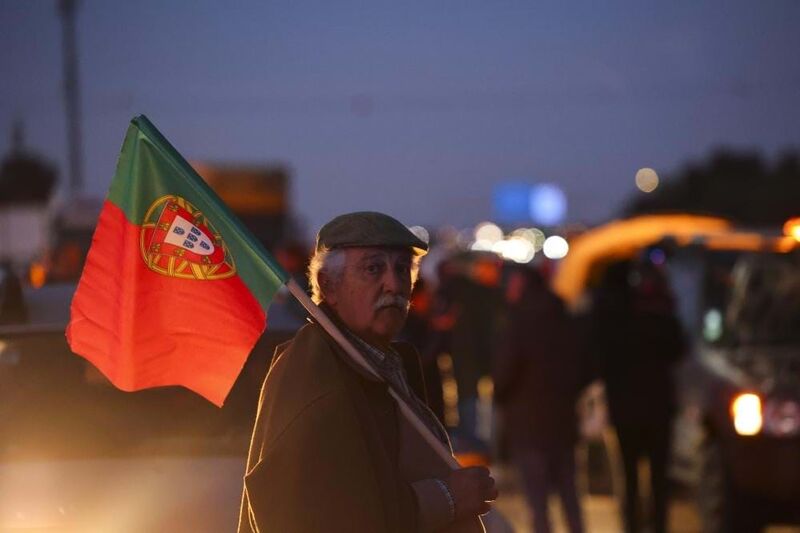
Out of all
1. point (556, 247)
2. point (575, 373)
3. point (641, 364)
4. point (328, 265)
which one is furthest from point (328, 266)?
point (556, 247)

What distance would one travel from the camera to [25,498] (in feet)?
16.3

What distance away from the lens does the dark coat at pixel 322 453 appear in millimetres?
3771

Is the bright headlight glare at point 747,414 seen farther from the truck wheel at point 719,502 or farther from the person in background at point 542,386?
the person in background at point 542,386

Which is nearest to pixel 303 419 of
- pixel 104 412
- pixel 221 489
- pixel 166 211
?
pixel 166 211

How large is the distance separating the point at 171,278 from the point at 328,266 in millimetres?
474

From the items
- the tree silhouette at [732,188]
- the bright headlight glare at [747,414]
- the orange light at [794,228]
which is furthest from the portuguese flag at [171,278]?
the tree silhouette at [732,188]

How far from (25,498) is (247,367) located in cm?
126

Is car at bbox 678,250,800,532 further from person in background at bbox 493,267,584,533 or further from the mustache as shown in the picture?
the mustache

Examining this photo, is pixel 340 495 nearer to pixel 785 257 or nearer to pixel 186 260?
pixel 186 260

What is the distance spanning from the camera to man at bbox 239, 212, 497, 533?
3.79 metres

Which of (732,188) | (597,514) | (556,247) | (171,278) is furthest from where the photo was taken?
(732,188)

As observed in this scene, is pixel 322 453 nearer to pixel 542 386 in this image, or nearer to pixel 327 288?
pixel 327 288

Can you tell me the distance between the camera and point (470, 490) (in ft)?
13.7

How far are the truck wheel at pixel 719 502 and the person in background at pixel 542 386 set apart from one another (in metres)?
1.20
